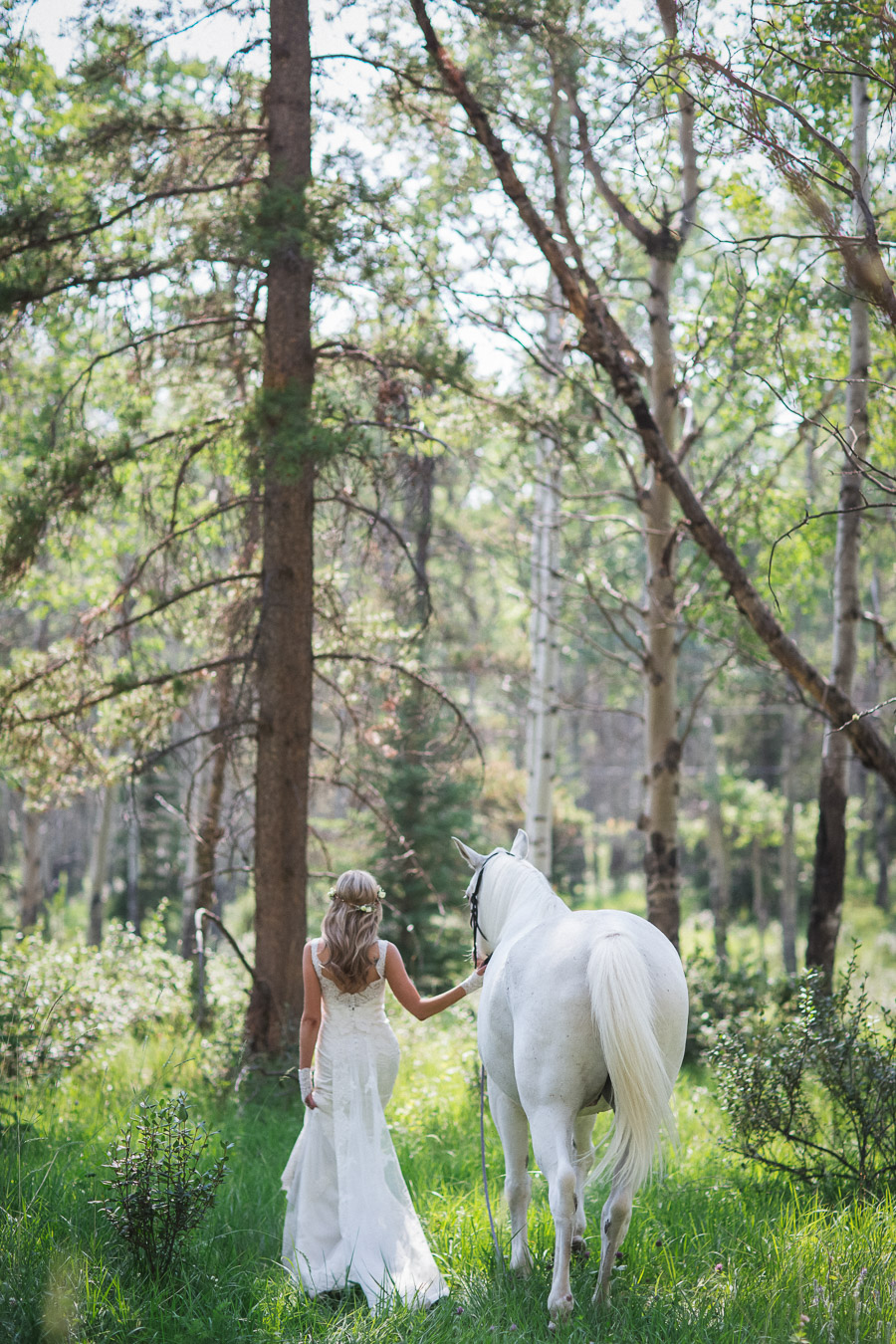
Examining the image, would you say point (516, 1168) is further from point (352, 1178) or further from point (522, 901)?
point (522, 901)

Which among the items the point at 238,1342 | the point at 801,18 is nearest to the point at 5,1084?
the point at 238,1342

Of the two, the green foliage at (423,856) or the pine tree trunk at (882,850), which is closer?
the green foliage at (423,856)

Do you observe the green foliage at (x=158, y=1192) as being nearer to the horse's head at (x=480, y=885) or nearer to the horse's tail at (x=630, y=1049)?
the horse's head at (x=480, y=885)

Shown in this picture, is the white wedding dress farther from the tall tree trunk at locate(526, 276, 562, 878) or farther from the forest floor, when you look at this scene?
the tall tree trunk at locate(526, 276, 562, 878)

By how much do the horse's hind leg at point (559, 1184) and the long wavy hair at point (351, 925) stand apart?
3.36ft

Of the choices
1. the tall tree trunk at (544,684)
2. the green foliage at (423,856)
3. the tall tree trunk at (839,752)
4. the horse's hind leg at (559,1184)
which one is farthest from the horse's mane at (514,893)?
the green foliage at (423,856)

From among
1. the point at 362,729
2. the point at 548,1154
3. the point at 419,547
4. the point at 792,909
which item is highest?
the point at 419,547

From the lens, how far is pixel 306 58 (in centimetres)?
689

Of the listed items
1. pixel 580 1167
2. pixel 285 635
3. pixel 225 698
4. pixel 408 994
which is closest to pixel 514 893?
pixel 408 994

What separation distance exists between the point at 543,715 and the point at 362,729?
11.0 feet

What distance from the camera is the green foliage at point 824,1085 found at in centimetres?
450

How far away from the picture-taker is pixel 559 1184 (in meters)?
3.28

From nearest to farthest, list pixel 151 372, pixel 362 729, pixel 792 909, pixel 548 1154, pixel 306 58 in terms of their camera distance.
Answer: pixel 548 1154, pixel 306 58, pixel 362 729, pixel 151 372, pixel 792 909

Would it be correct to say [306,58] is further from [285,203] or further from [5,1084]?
[5,1084]
